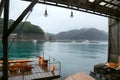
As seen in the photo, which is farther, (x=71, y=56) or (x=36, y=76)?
(x=71, y=56)

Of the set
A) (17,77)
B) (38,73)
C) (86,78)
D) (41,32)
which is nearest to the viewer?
(86,78)

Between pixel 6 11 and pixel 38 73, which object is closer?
pixel 6 11

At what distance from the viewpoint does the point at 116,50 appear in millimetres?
13750

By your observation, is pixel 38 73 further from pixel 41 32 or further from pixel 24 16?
pixel 41 32

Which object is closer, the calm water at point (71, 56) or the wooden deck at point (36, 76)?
the wooden deck at point (36, 76)

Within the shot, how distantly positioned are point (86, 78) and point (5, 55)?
3.23m

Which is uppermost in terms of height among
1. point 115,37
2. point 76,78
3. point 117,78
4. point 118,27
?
point 118,27

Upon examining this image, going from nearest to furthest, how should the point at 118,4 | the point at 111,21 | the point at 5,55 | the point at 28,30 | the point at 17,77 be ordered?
the point at 5,55, the point at 17,77, the point at 118,4, the point at 111,21, the point at 28,30

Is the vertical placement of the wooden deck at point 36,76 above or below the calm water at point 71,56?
above

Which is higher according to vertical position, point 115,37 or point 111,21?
point 111,21

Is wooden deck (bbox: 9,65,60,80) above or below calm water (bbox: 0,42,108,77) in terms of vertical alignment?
above

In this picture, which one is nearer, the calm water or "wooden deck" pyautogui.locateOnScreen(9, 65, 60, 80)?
"wooden deck" pyautogui.locateOnScreen(9, 65, 60, 80)

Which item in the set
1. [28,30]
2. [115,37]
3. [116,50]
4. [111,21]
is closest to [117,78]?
Answer: [116,50]

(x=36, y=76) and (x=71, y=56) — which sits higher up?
(x=36, y=76)
